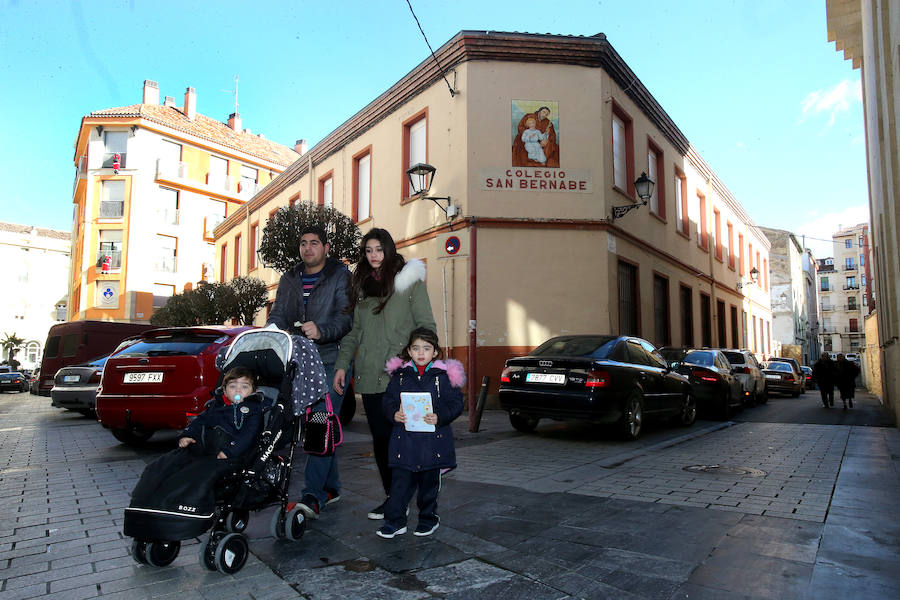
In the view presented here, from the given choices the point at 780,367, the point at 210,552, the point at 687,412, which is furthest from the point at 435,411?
the point at 780,367

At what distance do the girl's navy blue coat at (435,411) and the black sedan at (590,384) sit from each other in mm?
4265

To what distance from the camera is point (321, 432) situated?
12.0ft

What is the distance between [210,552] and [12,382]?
32774mm

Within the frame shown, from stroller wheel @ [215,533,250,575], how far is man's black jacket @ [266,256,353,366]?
4.81 ft

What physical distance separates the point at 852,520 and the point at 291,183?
2199 centimetres

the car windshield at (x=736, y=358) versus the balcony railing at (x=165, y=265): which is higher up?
the balcony railing at (x=165, y=265)

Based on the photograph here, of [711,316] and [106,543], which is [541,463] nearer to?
[106,543]

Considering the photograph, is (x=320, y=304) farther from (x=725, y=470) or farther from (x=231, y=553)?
(x=725, y=470)

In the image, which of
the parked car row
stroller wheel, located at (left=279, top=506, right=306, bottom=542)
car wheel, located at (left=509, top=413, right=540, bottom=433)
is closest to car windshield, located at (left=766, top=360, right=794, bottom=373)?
the parked car row

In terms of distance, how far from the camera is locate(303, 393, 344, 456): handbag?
11.9ft

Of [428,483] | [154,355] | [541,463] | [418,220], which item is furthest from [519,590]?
[418,220]

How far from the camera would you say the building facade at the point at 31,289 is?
56562 mm

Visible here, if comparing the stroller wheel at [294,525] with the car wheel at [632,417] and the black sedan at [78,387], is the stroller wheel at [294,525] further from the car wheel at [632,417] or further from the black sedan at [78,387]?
the black sedan at [78,387]

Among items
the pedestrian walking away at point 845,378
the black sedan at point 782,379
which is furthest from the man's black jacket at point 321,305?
the black sedan at point 782,379
